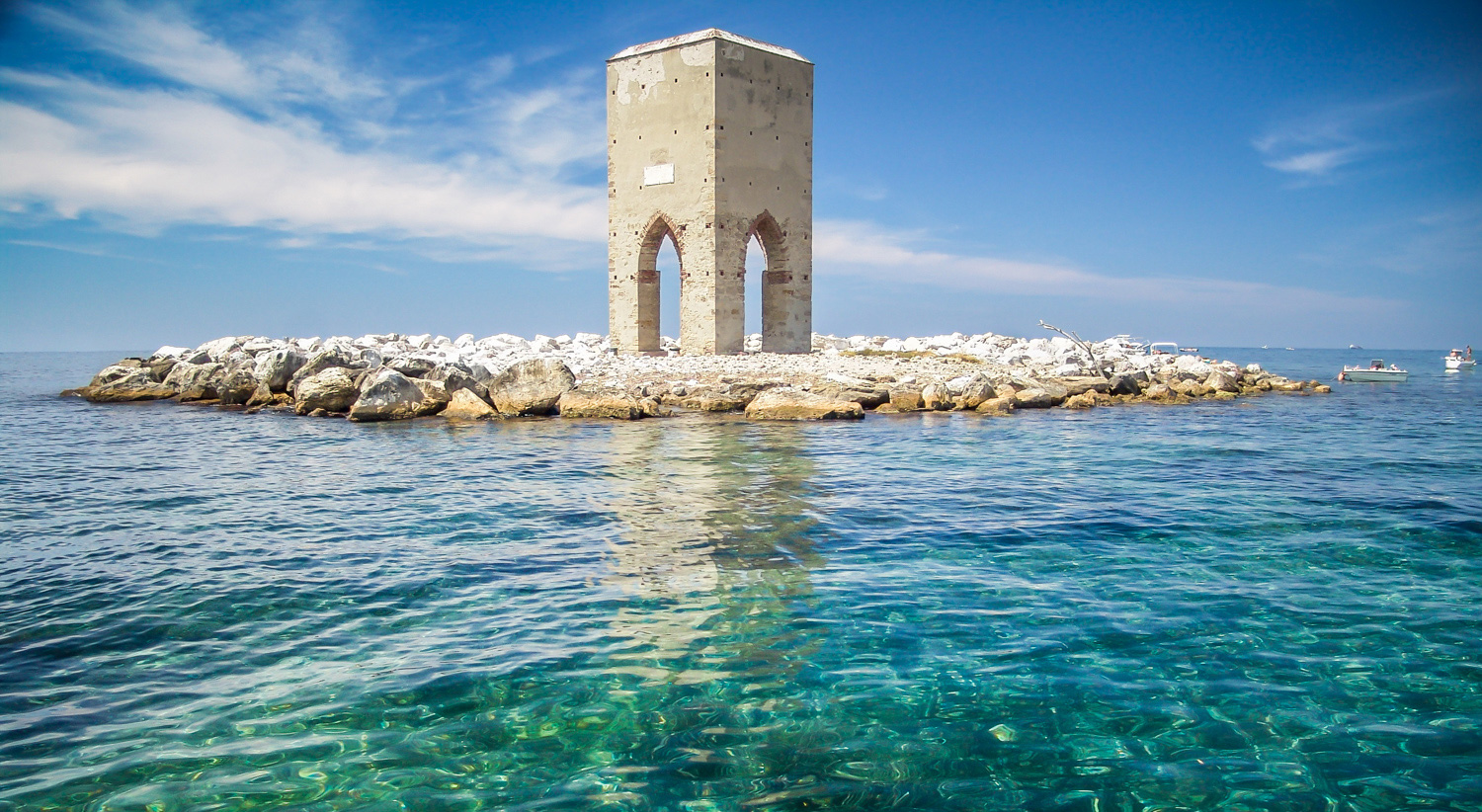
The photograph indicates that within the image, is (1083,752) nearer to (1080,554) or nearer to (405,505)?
(1080,554)

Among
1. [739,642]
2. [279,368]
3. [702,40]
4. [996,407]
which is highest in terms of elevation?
[702,40]

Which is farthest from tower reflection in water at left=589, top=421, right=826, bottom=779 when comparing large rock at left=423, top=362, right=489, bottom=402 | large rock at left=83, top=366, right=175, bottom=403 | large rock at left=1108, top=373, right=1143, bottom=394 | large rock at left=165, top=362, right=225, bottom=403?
large rock at left=83, top=366, right=175, bottom=403

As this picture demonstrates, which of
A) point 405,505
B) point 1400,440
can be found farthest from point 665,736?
point 1400,440

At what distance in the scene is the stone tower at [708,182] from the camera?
2231cm

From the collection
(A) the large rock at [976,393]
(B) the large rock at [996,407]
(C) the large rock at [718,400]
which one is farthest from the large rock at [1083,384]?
(C) the large rock at [718,400]

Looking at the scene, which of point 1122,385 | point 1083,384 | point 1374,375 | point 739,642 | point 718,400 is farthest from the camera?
point 1374,375

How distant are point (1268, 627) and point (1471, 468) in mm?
9291

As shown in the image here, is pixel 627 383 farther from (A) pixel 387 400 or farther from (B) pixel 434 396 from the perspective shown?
(A) pixel 387 400

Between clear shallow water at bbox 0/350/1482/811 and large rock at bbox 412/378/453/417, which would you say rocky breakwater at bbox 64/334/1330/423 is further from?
→ clear shallow water at bbox 0/350/1482/811

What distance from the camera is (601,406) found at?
16.7 m

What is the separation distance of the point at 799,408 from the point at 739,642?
12.0 m

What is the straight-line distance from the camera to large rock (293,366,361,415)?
17469 millimetres

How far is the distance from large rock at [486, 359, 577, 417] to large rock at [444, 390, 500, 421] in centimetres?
34

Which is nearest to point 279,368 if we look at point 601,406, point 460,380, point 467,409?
point 460,380
